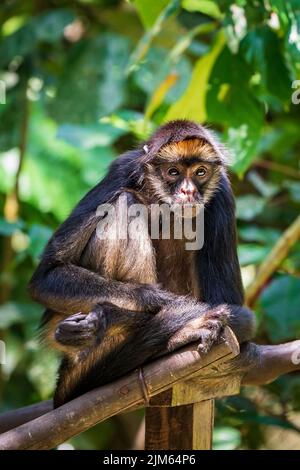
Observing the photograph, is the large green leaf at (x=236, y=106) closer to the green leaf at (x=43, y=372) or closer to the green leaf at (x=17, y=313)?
the green leaf at (x=17, y=313)

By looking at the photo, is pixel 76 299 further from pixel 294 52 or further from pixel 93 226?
pixel 294 52

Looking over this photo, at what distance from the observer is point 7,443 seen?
13.0ft

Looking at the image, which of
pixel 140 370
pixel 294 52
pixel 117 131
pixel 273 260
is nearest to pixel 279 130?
pixel 117 131

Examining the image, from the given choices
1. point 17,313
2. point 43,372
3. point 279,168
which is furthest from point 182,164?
point 43,372

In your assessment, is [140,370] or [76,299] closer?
[140,370]

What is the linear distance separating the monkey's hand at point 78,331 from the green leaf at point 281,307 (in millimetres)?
2627

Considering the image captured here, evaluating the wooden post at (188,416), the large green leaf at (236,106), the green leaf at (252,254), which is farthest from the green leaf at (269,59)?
the wooden post at (188,416)

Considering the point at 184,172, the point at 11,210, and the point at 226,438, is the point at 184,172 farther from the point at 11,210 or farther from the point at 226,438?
the point at 11,210

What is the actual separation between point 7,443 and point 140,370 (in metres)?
0.68

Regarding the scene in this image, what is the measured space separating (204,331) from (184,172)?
1101mm

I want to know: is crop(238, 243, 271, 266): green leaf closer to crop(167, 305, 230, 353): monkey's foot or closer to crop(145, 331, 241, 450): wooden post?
crop(145, 331, 241, 450): wooden post

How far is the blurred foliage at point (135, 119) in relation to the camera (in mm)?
5613

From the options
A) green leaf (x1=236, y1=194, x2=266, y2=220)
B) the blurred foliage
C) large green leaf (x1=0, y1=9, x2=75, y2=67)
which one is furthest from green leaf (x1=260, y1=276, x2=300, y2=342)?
large green leaf (x1=0, y1=9, x2=75, y2=67)

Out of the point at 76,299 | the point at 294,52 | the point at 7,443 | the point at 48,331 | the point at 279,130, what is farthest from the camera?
the point at 279,130
